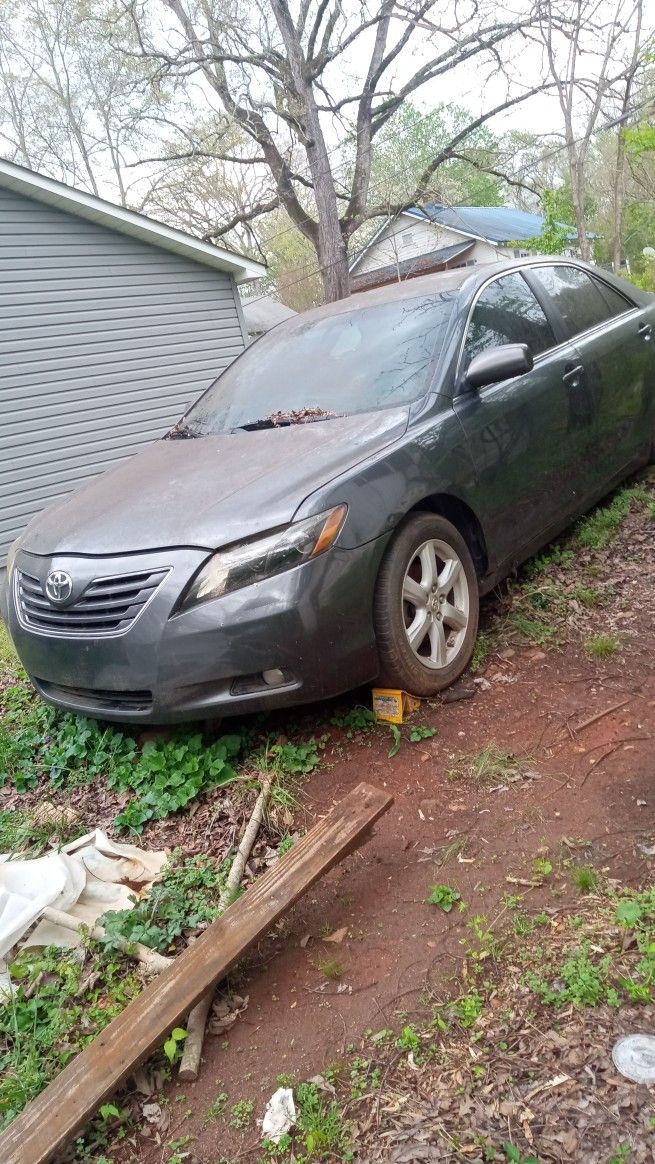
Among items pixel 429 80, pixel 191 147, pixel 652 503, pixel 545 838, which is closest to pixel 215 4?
pixel 191 147

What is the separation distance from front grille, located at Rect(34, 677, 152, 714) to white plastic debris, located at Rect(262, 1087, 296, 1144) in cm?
134

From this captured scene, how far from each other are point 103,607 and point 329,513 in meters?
0.87

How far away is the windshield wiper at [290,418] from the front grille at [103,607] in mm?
1107

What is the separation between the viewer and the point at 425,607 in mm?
3045

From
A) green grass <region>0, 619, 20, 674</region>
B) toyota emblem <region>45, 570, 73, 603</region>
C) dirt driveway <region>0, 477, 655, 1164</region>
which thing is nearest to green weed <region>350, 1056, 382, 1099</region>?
dirt driveway <region>0, 477, 655, 1164</region>

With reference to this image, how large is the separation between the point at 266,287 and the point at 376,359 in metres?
29.0

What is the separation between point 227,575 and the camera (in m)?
2.61

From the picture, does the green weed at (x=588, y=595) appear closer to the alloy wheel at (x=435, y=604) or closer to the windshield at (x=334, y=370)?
the alloy wheel at (x=435, y=604)

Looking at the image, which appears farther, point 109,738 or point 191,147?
point 191,147

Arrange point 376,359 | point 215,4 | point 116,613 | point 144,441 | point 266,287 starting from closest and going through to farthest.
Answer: point 116,613
point 376,359
point 144,441
point 215,4
point 266,287

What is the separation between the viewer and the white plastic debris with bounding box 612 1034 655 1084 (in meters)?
1.55

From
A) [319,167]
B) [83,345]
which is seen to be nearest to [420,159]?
[319,167]

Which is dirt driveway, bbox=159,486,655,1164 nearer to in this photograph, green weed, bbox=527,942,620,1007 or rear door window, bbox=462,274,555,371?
green weed, bbox=527,942,620,1007

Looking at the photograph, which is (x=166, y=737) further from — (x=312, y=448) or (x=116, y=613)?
(x=312, y=448)
